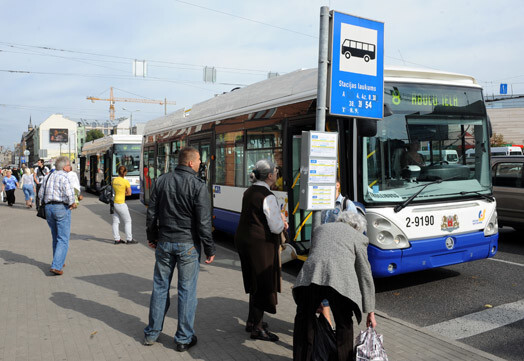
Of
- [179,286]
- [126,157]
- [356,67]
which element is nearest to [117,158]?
[126,157]

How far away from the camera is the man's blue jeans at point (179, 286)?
4398mm

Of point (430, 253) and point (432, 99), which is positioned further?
point (432, 99)

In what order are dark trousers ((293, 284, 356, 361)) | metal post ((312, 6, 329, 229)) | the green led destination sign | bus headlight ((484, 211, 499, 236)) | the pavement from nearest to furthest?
dark trousers ((293, 284, 356, 361)) < the pavement < metal post ((312, 6, 329, 229)) < the green led destination sign < bus headlight ((484, 211, 499, 236))

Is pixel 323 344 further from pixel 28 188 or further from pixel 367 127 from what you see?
pixel 28 188

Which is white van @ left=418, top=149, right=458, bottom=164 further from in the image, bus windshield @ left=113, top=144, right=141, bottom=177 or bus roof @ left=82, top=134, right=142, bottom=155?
bus roof @ left=82, top=134, right=142, bottom=155

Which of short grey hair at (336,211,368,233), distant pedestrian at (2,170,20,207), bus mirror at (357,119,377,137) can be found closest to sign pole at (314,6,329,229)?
bus mirror at (357,119,377,137)

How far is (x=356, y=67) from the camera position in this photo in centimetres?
518

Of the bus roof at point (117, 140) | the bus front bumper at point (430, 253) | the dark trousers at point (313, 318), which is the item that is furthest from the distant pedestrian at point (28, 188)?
the dark trousers at point (313, 318)

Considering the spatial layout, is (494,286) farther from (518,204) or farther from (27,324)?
(27,324)

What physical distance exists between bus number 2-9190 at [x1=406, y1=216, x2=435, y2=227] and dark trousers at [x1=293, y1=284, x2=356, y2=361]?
8.80 feet

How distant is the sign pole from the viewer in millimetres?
4848

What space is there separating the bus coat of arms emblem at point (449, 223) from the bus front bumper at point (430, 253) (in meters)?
0.11

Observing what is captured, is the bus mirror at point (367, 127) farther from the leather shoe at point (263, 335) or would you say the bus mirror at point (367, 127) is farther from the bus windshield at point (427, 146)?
the leather shoe at point (263, 335)

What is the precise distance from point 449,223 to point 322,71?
2.82 metres
